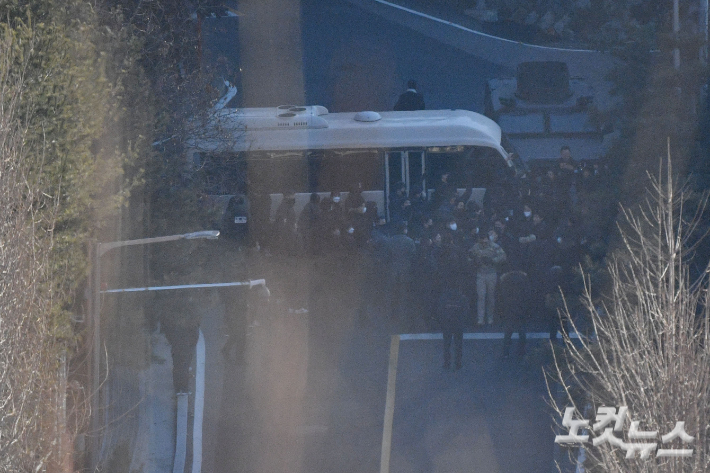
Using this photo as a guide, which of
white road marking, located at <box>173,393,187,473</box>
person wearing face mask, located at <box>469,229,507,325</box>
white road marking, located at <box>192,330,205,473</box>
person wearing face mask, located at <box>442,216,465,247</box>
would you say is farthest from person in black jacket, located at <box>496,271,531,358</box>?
white road marking, located at <box>173,393,187,473</box>

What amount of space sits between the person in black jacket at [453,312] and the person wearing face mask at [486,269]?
0.90m

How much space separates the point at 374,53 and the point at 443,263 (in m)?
19.1

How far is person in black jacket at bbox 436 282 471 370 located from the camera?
1248cm

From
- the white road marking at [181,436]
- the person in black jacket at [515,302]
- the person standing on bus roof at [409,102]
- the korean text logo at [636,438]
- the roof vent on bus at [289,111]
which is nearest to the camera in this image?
the korean text logo at [636,438]

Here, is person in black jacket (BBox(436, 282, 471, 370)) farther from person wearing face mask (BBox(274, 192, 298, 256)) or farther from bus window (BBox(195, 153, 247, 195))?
person wearing face mask (BBox(274, 192, 298, 256))

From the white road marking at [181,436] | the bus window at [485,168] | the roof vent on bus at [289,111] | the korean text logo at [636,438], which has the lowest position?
the white road marking at [181,436]

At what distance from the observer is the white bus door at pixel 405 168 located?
753 inches

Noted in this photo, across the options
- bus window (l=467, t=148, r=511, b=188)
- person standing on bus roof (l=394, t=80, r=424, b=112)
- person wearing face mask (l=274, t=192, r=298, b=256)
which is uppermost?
person standing on bus roof (l=394, t=80, r=424, b=112)

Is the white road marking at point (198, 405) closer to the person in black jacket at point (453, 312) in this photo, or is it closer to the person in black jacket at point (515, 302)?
the person in black jacket at point (453, 312)

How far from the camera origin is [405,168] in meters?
19.2

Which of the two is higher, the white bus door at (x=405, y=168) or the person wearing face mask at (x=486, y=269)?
the white bus door at (x=405, y=168)

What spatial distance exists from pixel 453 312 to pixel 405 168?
716cm

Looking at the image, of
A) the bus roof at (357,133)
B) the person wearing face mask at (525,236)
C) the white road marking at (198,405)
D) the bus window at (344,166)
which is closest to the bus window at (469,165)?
the bus roof at (357,133)

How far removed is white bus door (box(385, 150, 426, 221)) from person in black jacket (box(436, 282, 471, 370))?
21.8ft
